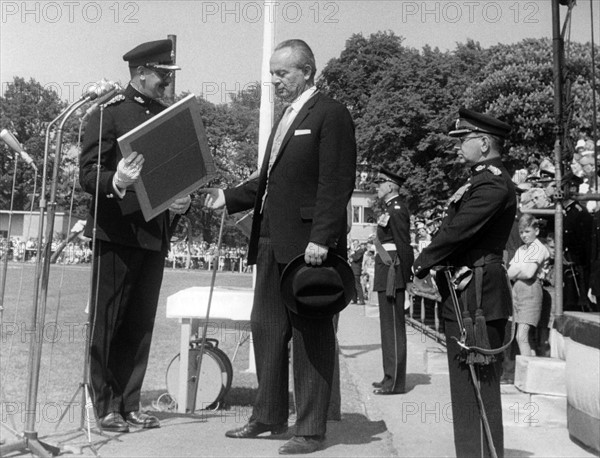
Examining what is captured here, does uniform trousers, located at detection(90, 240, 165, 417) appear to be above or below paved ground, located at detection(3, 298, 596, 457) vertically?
above

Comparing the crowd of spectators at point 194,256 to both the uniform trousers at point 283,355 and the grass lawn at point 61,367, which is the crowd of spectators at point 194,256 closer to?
the grass lawn at point 61,367

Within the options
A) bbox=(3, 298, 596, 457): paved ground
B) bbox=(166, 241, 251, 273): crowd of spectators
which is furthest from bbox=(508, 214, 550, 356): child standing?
bbox=(166, 241, 251, 273): crowd of spectators

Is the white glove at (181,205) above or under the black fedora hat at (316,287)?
above

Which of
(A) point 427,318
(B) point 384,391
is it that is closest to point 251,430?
(B) point 384,391

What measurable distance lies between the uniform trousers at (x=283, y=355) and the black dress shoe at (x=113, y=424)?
80 cm

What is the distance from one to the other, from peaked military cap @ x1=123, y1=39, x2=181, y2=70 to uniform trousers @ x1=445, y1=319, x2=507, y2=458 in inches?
100

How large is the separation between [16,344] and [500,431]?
26.2 feet

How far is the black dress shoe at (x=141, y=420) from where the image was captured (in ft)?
19.4

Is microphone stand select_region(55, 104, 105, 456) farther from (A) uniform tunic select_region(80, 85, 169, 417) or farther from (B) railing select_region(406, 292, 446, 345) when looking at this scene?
(B) railing select_region(406, 292, 446, 345)

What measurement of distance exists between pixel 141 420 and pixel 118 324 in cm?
62

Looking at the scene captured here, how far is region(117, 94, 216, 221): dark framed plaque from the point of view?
215 inches

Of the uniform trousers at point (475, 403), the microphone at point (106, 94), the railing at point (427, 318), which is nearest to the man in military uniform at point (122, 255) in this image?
the microphone at point (106, 94)

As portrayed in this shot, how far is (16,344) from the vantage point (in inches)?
457

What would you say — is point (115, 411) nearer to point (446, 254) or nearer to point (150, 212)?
point (150, 212)
